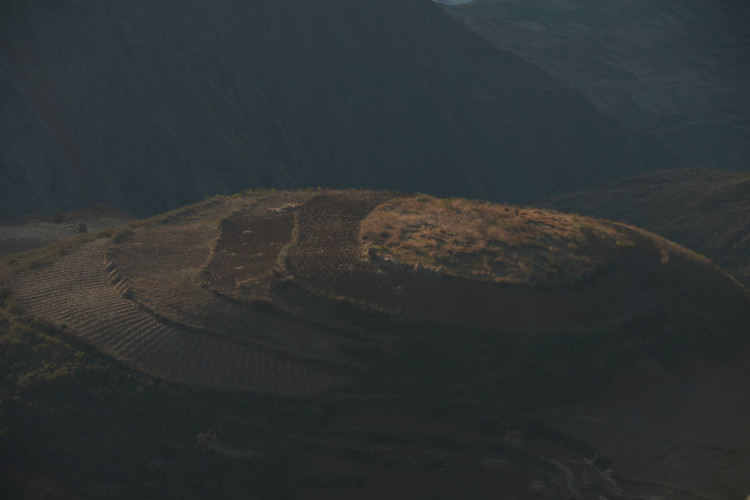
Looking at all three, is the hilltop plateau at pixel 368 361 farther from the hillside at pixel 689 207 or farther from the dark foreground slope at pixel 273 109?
the dark foreground slope at pixel 273 109

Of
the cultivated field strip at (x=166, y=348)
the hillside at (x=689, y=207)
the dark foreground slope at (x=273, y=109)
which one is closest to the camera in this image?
the cultivated field strip at (x=166, y=348)

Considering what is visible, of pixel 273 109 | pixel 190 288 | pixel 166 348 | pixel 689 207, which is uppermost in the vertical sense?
pixel 273 109

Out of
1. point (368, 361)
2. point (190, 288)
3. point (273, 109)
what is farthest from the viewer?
point (273, 109)

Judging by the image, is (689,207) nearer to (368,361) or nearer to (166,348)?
(368,361)

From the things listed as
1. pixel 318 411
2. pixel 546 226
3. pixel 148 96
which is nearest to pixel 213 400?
pixel 318 411

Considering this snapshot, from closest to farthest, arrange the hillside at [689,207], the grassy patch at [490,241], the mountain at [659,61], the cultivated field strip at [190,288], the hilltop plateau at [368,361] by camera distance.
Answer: the hilltop plateau at [368,361] < the cultivated field strip at [190,288] < the grassy patch at [490,241] < the hillside at [689,207] < the mountain at [659,61]

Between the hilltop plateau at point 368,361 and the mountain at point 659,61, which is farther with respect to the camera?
the mountain at point 659,61

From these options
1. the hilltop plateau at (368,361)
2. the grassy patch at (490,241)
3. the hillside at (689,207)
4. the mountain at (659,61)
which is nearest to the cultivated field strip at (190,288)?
the hilltop plateau at (368,361)

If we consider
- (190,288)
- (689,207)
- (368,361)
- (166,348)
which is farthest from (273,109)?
(368,361)

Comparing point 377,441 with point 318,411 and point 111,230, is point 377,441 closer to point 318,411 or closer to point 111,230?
point 318,411
